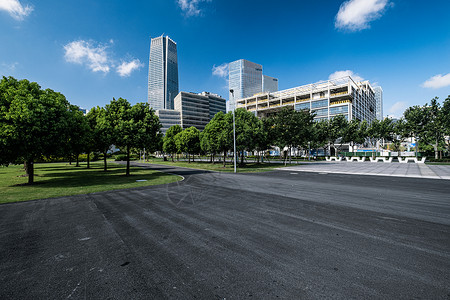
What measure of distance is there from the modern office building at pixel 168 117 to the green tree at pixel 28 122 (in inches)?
4482

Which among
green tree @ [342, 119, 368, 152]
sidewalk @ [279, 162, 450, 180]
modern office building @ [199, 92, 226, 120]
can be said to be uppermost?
modern office building @ [199, 92, 226, 120]

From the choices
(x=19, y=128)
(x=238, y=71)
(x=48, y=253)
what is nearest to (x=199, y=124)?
(x=238, y=71)

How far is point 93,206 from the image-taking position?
25.6 feet

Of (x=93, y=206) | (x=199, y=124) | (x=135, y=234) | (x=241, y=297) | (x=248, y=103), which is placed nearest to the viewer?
(x=241, y=297)

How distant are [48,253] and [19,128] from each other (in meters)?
12.2

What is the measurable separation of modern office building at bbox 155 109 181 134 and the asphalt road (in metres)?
123

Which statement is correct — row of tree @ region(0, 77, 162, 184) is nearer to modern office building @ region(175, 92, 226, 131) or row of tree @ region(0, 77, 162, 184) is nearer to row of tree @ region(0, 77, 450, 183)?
row of tree @ region(0, 77, 450, 183)

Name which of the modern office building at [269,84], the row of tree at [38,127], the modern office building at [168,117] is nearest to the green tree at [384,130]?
the row of tree at [38,127]

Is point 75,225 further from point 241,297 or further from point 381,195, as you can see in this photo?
point 381,195

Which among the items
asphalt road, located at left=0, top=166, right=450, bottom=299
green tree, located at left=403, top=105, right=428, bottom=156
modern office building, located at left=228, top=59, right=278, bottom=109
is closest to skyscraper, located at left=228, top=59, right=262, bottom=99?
modern office building, located at left=228, top=59, right=278, bottom=109

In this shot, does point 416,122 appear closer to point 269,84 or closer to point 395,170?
point 395,170

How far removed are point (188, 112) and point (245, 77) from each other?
76.4 m

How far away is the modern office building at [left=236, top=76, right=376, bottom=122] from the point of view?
6456 centimetres

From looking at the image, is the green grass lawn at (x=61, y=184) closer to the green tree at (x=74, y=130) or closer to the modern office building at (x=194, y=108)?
the green tree at (x=74, y=130)
